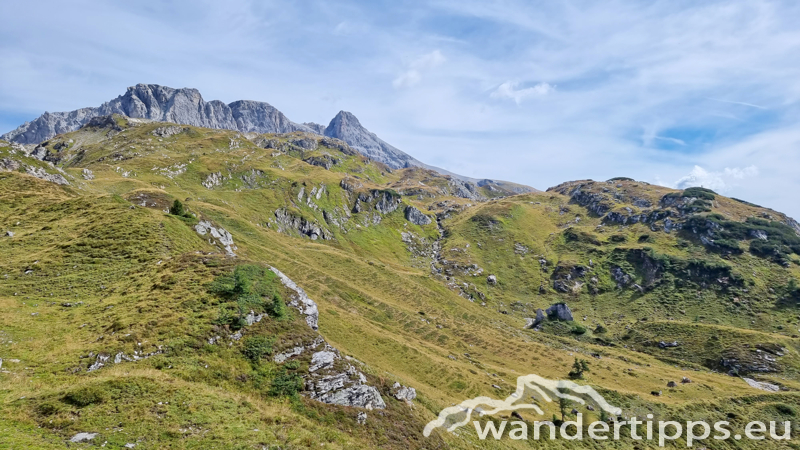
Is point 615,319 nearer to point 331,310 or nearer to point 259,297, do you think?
point 331,310

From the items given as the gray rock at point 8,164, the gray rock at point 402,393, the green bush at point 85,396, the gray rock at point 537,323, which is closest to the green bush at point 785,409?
the gray rock at point 537,323

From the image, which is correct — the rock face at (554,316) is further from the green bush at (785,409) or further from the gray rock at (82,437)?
the gray rock at (82,437)

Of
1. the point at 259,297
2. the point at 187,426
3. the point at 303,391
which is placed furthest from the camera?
the point at 259,297

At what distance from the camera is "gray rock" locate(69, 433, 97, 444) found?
14797 mm

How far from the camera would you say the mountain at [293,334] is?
19484 millimetres

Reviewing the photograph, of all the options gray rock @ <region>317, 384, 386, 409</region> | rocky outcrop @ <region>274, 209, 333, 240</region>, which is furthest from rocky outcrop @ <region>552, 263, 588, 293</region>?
gray rock @ <region>317, 384, 386, 409</region>

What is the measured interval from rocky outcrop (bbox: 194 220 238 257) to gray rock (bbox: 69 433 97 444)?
1735 inches

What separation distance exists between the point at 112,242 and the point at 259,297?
27.4 metres

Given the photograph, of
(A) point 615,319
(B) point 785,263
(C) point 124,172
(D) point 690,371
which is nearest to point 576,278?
(A) point 615,319

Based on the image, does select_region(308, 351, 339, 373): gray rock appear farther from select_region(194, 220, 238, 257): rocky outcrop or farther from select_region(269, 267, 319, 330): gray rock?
select_region(194, 220, 238, 257): rocky outcrop

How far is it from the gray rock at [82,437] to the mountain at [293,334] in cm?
7

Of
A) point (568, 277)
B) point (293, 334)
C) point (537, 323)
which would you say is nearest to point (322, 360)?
point (293, 334)

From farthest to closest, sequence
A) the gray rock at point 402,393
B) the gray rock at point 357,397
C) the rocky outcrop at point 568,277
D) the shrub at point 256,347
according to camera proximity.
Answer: the rocky outcrop at point 568,277
the gray rock at point 402,393
the shrub at point 256,347
the gray rock at point 357,397

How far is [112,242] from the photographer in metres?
42.4
